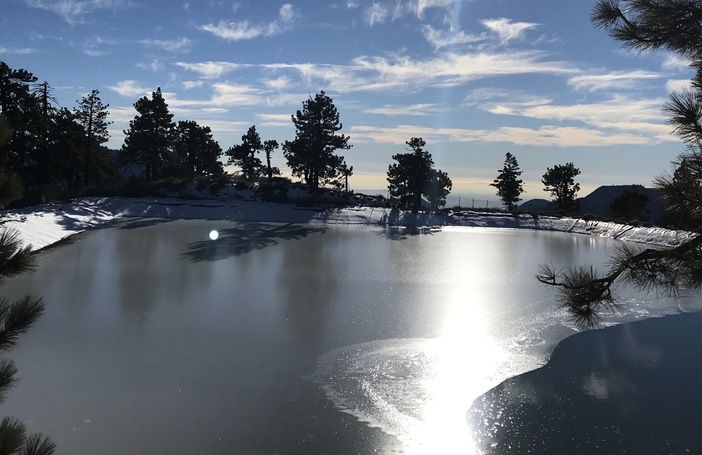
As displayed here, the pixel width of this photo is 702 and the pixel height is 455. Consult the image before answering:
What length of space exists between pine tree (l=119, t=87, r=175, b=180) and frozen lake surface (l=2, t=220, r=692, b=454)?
2701 centimetres

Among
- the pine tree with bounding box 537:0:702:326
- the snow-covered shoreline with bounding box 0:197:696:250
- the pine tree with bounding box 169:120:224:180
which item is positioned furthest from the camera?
the pine tree with bounding box 169:120:224:180

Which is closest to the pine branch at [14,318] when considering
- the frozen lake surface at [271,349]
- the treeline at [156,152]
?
the frozen lake surface at [271,349]

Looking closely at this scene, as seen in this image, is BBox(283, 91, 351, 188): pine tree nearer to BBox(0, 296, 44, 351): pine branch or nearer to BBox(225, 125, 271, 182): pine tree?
BBox(225, 125, 271, 182): pine tree

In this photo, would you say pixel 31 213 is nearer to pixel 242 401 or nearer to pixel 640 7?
pixel 242 401

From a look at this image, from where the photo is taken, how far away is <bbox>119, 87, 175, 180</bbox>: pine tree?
4225 cm

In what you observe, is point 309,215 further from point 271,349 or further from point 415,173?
point 271,349

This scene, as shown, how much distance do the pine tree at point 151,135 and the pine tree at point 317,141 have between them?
1007 centimetres

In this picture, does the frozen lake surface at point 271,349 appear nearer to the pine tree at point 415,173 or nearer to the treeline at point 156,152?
the treeline at point 156,152

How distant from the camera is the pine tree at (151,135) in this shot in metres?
Result: 42.2

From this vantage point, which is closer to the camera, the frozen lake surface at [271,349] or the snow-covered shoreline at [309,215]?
the frozen lake surface at [271,349]

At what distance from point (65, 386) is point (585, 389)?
22.6 feet

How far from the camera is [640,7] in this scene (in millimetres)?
5406

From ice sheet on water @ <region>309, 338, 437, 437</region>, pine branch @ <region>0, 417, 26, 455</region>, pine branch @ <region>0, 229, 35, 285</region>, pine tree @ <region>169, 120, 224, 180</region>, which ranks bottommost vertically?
ice sheet on water @ <region>309, 338, 437, 437</region>

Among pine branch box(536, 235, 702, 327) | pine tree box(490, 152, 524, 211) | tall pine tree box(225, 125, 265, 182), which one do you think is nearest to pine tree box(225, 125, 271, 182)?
tall pine tree box(225, 125, 265, 182)
